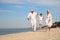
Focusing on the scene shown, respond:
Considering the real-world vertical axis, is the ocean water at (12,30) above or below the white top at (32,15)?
below

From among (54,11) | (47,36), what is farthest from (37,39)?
(54,11)

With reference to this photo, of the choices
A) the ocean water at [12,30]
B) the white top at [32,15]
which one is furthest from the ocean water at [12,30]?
the white top at [32,15]

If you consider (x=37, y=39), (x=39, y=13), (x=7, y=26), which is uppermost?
(x=39, y=13)

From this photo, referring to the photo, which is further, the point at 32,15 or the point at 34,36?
the point at 32,15

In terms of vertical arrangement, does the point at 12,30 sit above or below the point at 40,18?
below

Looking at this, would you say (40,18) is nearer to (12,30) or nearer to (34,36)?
(34,36)

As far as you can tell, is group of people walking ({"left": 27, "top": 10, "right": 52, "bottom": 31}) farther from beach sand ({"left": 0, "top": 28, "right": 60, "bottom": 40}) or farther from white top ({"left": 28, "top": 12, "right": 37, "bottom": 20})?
beach sand ({"left": 0, "top": 28, "right": 60, "bottom": 40})

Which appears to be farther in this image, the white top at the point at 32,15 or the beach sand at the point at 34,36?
the white top at the point at 32,15

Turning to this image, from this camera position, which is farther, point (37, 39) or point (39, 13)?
point (39, 13)

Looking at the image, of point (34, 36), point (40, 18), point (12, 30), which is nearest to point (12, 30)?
point (12, 30)

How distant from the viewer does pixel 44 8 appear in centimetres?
331

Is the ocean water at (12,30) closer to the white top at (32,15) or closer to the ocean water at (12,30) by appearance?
the ocean water at (12,30)

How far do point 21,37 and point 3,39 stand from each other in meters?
0.32

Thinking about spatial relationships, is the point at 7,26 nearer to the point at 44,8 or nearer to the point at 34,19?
the point at 34,19
